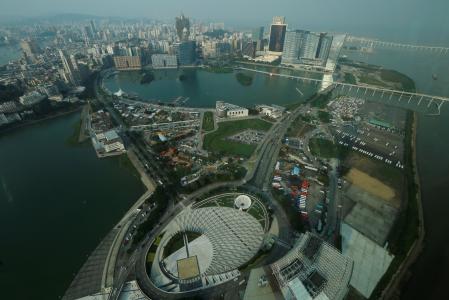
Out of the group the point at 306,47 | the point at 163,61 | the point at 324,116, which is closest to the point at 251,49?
the point at 306,47

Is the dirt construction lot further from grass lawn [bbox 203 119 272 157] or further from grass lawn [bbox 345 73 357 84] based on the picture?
grass lawn [bbox 345 73 357 84]

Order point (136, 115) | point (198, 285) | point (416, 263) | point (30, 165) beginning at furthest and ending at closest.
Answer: point (136, 115) < point (30, 165) < point (416, 263) < point (198, 285)

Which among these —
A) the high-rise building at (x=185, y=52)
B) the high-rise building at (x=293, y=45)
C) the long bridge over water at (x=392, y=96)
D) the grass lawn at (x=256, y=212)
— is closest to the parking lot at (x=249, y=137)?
the grass lawn at (x=256, y=212)

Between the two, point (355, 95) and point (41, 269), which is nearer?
point (41, 269)

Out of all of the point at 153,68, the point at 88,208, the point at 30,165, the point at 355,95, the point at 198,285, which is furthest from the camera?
the point at 153,68

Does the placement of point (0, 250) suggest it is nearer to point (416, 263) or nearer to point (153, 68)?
point (416, 263)

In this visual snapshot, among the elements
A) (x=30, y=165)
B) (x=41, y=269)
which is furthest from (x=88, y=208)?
(x=30, y=165)

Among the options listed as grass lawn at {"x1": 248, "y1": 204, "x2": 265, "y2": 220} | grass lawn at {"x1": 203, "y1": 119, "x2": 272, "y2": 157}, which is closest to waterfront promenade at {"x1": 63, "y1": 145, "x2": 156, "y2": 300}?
grass lawn at {"x1": 248, "y1": 204, "x2": 265, "y2": 220}
